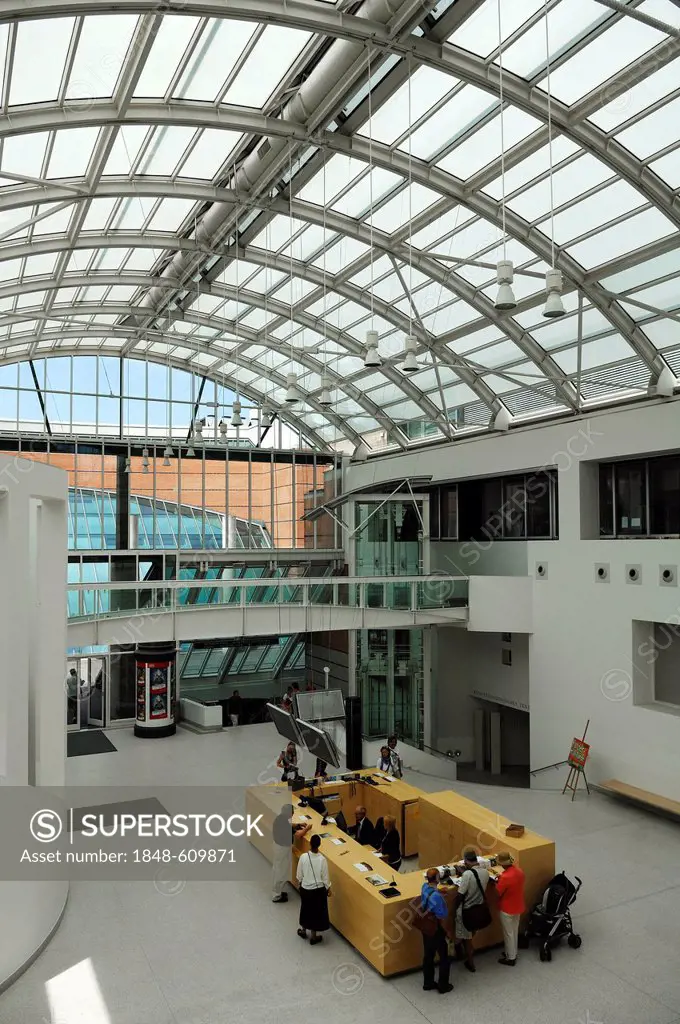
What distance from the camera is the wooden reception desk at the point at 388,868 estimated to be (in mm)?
8773

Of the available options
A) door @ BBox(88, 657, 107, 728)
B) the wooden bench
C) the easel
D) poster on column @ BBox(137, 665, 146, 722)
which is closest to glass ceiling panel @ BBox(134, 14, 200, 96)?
poster on column @ BBox(137, 665, 146, 722)

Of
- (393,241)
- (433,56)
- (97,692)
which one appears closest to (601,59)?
(433,56)

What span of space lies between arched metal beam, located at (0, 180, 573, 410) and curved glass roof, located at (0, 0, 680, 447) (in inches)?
2.2

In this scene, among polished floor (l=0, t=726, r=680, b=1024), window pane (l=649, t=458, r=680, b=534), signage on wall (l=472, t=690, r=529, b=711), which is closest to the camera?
polished floor (l=0, t=726, r=680, b=1024)

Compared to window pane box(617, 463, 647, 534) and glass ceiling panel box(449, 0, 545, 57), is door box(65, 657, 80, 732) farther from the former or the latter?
glass ceiling panel box(449, 0, 545, 57)

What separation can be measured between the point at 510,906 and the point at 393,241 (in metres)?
16.0

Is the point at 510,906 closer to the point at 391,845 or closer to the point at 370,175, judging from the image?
the point at 391,845

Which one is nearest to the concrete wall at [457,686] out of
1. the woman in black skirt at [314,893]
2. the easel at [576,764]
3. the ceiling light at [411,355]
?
the easel at [576,764]

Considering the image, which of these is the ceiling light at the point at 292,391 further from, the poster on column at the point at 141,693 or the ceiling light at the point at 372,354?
the poster on column at the point at 141,693

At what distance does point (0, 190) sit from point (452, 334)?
12798 millimetres

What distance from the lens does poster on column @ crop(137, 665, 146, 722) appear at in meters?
20.7

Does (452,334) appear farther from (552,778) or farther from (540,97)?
(552,778)

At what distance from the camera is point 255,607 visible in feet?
62.5

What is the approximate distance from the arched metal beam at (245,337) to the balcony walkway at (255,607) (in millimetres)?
6612
